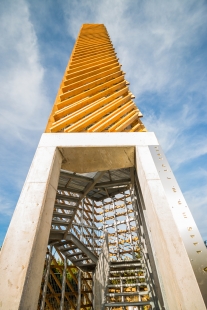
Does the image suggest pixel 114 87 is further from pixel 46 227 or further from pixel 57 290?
pixel 57 290

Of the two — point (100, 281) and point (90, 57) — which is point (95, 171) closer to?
point (90, 57)

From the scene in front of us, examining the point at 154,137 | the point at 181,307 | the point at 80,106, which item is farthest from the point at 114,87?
the point at 181,307

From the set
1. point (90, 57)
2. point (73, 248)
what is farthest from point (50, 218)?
point (73, 248)

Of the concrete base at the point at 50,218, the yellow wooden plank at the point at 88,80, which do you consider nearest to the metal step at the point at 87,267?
the concrete base at the point at 50,218

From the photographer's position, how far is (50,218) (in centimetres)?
183

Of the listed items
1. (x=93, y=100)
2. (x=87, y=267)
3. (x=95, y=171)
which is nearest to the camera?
(x=95, y=171)

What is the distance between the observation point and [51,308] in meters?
9.06

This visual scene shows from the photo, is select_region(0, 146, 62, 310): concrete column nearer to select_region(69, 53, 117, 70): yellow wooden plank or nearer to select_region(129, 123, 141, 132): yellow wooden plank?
select_region(129, 123, 141, 132): yellow wooden plank

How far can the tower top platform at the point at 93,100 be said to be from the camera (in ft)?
9.34

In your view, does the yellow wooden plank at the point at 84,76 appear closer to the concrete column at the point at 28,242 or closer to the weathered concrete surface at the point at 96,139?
the weathered concrete surface at the point at 96,139

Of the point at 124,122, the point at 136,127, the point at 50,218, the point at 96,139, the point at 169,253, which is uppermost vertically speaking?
the point at 124,122

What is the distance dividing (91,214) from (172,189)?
13.3 metres

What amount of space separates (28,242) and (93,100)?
8.78 ft

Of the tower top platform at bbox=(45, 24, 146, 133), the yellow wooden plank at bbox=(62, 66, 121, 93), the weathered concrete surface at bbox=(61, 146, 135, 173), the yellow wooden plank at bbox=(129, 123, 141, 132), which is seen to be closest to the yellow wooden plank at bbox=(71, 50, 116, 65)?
the tower top platform at bbox=(45, 24, 146, 133)
